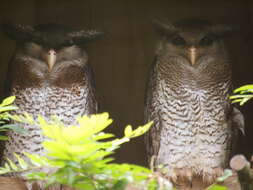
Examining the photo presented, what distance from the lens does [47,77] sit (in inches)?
98.7

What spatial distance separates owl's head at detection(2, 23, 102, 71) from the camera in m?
2.51

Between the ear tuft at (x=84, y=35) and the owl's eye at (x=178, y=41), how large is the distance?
44 cm

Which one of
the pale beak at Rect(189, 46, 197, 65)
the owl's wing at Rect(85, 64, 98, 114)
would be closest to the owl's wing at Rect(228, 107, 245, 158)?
the pale beak at Rect(189, 46, 197, 65)

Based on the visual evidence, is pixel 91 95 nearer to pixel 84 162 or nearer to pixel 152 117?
pixel 152 117

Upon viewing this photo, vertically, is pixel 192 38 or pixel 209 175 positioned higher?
pixel 192 38

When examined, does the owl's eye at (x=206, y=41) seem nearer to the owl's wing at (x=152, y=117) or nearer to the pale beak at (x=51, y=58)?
the owl's wing at (x=152, y=117)

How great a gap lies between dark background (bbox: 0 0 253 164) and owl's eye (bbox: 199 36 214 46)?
39cm

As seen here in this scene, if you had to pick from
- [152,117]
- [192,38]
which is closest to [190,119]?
[152,117]

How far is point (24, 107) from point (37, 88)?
13cm

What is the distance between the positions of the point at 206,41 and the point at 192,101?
40 centimetres

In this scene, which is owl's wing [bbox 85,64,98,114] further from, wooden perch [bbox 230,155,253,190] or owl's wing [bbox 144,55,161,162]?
wooden perch [bbox 230,155,253,190]

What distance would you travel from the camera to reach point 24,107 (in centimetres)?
243

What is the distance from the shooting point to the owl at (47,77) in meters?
2.41

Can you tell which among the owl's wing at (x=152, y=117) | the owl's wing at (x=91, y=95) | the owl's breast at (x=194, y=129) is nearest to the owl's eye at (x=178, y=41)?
the owl's wing at (x=152, y=117)
